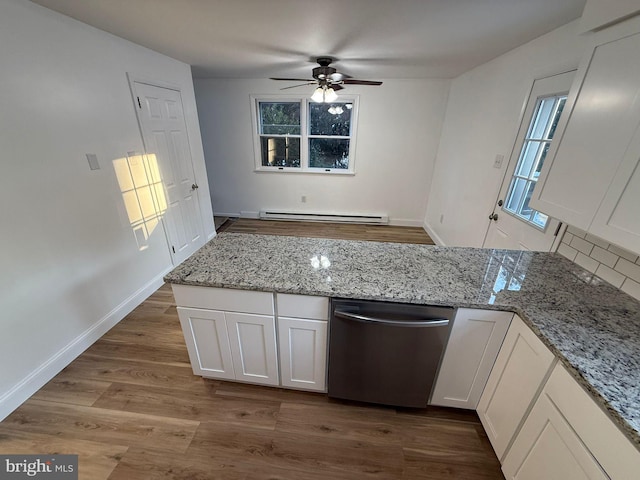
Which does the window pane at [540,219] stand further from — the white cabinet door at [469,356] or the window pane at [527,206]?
the white cabinet door at [469,356]

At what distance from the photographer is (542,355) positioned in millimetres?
1036

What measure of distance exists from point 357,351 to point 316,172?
11.8ft

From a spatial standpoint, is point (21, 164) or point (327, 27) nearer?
point (21, 164)

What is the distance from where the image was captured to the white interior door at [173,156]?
2.48 m

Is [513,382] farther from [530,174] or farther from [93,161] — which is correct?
[93,161]

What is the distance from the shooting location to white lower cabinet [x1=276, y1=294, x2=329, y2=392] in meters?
1.35

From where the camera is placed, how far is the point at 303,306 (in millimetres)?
1352

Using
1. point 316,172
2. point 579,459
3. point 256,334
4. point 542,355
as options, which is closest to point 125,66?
point 256,334

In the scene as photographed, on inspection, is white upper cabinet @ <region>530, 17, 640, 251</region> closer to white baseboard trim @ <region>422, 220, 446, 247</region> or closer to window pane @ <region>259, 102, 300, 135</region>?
white baseboard trim @ <region>422, 220, 446, 247</region>

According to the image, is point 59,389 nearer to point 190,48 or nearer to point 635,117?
point 190,48

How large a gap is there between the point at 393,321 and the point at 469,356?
0.49 meters

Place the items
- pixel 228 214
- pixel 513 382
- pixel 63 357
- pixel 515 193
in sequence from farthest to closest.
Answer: pixel 228 214
pixel 515 193
pixel 63 357
pixel 513 382
